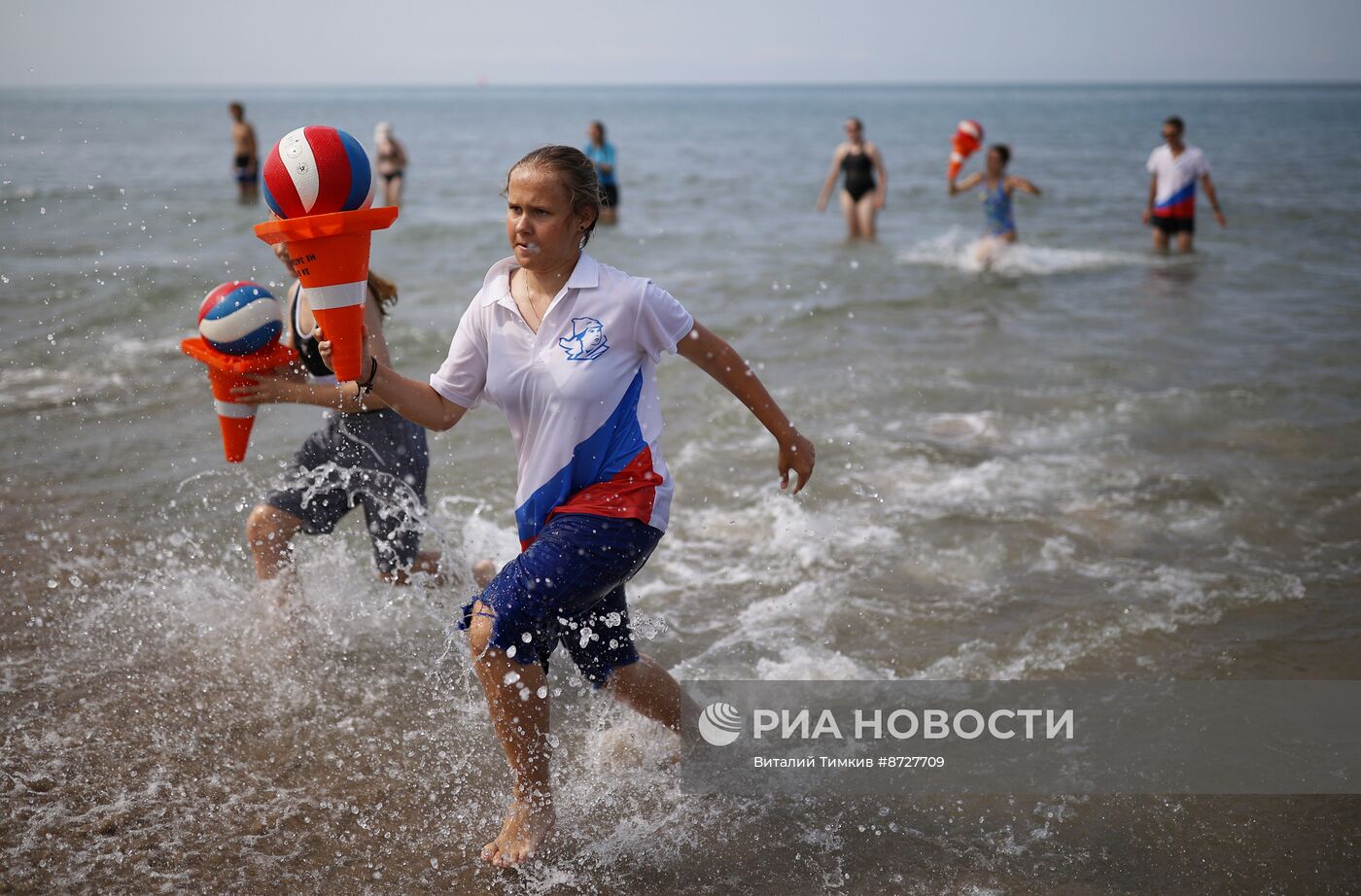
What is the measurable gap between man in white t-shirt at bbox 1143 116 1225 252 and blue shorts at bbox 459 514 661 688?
490 inches

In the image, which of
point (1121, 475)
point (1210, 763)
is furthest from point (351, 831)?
point (1121, 475)

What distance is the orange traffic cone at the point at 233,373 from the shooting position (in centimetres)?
382

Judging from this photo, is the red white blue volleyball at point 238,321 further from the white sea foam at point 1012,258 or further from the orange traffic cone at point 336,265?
the white sea foam at point 1012,258

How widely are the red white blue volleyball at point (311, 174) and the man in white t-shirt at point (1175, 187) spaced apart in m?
12.8

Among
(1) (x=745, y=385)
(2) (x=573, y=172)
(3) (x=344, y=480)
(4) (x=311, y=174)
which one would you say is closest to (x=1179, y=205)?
(1) (x=745, y=385)

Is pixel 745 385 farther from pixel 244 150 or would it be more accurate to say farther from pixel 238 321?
pixel 244 150

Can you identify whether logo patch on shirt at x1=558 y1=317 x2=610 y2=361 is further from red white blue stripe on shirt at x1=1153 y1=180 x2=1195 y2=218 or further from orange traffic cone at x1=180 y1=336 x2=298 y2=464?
red white blue stripe on shirt at x1=1153 y1=180 x2=1195 y2=218

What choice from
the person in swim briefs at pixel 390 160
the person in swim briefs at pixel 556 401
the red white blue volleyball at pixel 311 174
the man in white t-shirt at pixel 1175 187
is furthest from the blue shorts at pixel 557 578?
the person in swim briefs at pixel 390 160

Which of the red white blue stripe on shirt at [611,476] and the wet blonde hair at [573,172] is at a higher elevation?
the wet blonde hair at [573,172]

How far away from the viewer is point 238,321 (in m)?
3.82

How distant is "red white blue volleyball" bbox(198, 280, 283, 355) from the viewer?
3.79 m

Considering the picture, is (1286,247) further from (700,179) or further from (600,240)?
(700,179)

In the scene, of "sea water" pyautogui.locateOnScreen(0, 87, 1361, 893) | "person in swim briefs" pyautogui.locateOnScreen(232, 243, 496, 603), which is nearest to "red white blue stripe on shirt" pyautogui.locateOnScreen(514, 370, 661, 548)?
"sea water" pyautogui.locateOnScreen(0, 87, 1361, 893)

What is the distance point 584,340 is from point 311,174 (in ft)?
2.79
